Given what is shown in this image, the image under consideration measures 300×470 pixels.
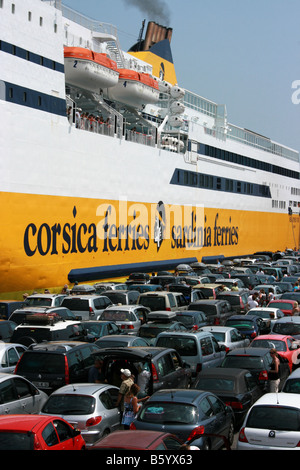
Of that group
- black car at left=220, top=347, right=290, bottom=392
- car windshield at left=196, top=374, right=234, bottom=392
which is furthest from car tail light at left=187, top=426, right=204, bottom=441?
black car at left=220, top=347, right=290, bottom=392

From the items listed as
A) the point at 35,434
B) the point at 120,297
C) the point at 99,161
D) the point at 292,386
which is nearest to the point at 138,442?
the point at 35,434

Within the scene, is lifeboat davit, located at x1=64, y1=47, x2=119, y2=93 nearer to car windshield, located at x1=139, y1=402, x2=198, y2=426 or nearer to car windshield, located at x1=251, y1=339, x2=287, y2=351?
car windshield, located at x1=251, y1=339, x2=287, y2=351

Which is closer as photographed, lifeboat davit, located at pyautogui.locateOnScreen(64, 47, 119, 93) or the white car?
the white car

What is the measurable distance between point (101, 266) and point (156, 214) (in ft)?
28.0

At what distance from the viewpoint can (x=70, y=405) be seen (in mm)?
10195

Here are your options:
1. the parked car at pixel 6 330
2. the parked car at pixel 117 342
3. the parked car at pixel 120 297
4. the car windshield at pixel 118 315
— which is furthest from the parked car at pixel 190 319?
the parked car at pixel 6 330

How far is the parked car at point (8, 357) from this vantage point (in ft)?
45.1

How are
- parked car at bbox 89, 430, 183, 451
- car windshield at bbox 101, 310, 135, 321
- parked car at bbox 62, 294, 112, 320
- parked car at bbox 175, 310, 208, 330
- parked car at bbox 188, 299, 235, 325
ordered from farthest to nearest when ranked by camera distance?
parked car at bbox 188, 299, 235, 325 → parked car at bbox 62, 294, 112, 320 → car windshield at bbox 101, 310, 135, 321 → parked car at bbox 175, 310, 208, 330 → parked car at bbox 89, 430, 183, 451

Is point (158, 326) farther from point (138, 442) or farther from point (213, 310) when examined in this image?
point (138, 442)

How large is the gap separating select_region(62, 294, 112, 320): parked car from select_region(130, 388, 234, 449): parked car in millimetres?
11241

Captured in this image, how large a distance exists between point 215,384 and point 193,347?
9.05 feet

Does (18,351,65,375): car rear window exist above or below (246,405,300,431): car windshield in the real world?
above

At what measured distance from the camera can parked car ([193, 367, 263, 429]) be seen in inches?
455
